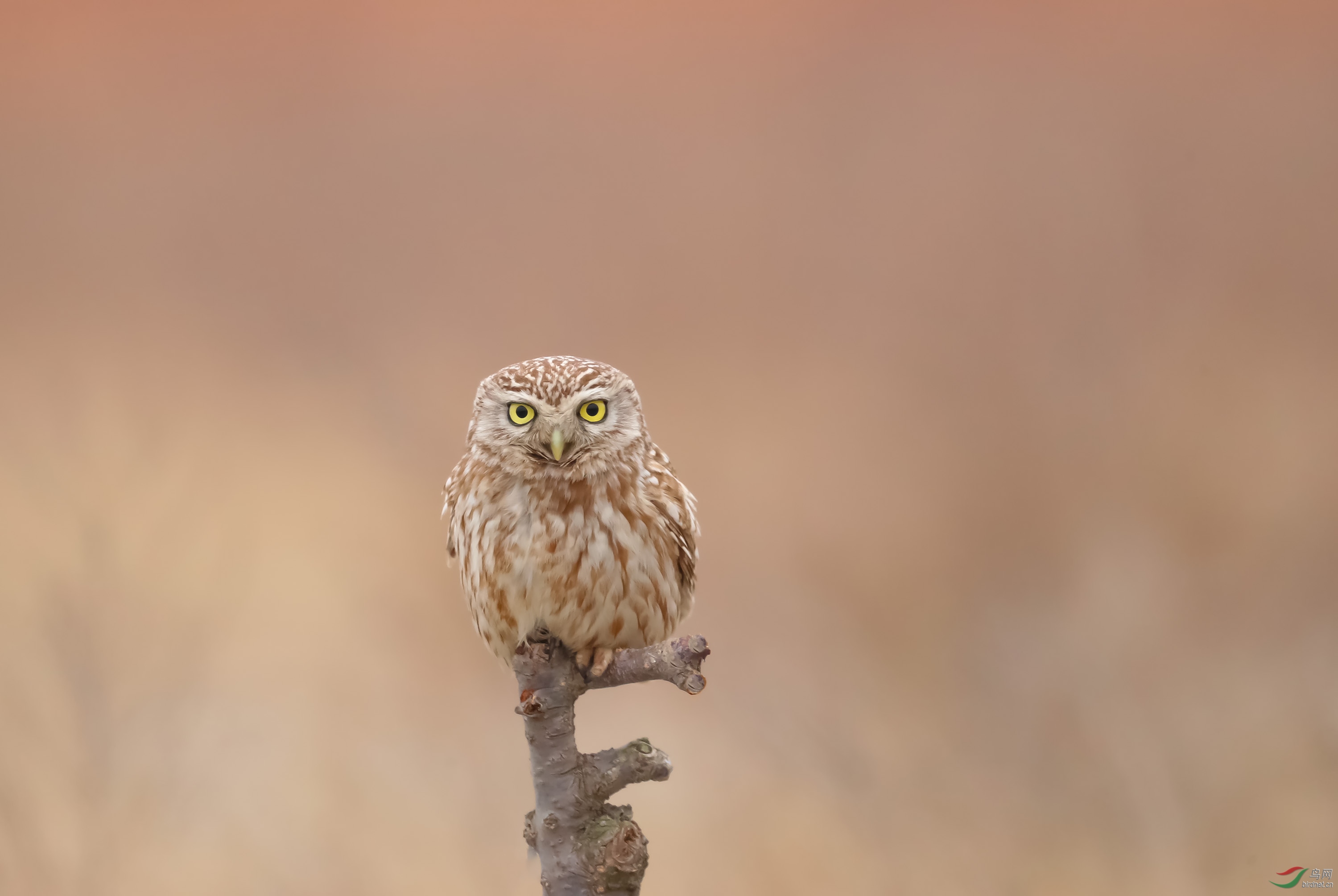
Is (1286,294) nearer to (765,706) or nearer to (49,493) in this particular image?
(765,706)

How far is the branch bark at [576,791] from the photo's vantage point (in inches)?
67.0

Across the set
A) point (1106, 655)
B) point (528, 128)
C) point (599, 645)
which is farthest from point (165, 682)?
point (1106, 655)

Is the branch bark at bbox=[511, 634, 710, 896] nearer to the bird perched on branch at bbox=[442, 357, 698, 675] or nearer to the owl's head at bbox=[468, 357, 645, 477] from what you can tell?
the bird perched on branch at bbox=[442, 357, 698, 675]

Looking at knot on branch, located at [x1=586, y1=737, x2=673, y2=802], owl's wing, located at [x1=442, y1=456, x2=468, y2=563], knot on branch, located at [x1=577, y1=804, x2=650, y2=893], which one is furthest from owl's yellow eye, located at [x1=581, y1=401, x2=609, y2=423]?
knot on branch, located at [x1=577, y1=804, x2=650, y2=893]

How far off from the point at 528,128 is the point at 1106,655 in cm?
243

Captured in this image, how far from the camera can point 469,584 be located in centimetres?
199

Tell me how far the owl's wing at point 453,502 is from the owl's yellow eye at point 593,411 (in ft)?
1.13

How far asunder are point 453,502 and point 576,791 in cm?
67

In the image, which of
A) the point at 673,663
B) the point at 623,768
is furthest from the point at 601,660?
the point at 673,663

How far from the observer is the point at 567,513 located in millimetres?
1861

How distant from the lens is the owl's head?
1.74m

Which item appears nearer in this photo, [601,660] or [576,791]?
[576,791]

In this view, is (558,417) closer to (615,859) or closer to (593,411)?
(593,411)

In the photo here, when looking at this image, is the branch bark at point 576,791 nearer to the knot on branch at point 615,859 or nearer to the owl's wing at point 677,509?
the knot on branch at point 615,859
